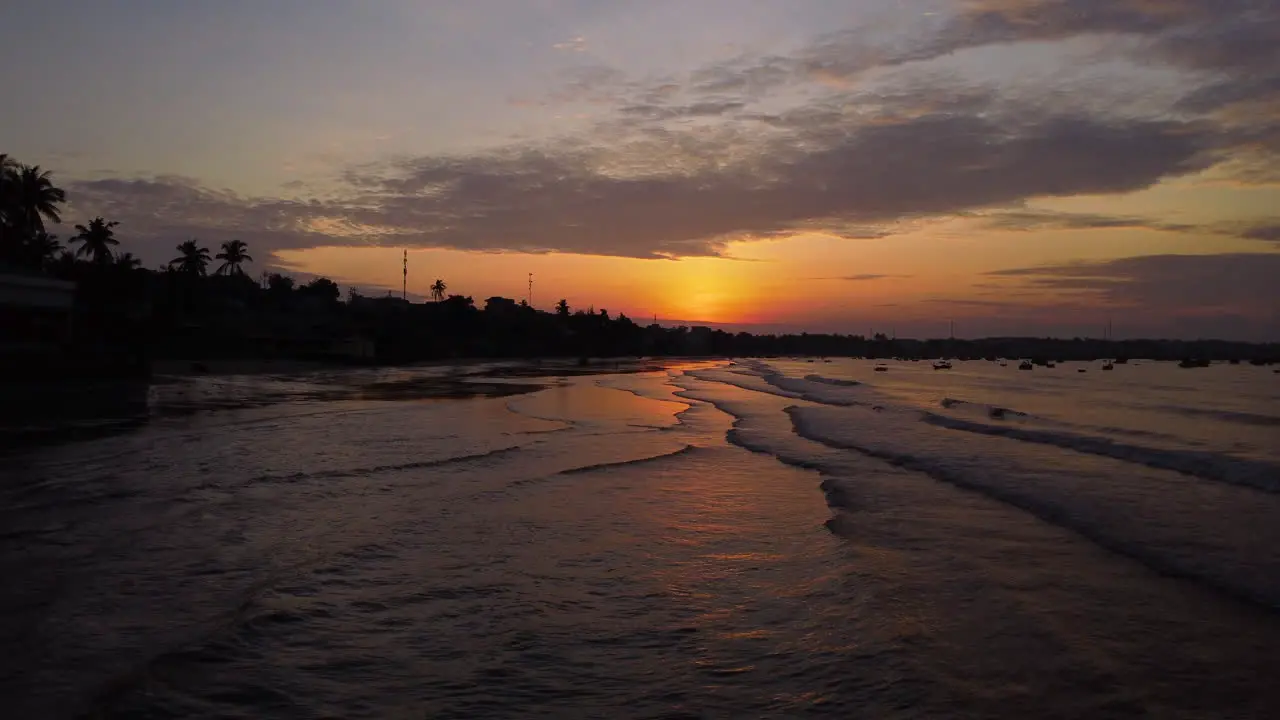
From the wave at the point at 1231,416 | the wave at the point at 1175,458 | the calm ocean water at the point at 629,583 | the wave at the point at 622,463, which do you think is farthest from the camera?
the wave at the point at 1231,416

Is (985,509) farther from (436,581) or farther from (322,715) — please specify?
(322,715)

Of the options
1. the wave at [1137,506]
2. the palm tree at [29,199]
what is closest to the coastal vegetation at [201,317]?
the palm tree at [29,199]

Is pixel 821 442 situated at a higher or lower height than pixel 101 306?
lower

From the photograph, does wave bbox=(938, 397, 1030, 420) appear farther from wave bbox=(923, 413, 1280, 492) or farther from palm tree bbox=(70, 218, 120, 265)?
palm tree bbox=(70, 218, 120, 265)

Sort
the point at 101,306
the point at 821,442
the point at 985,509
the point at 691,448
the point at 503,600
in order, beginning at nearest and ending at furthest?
the point at 503,600 < the point at 985,509 < the point at 691,448 < the point at 821,442 < the point at 101,306

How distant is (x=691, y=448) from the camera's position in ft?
70.2

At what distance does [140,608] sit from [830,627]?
6423 mm

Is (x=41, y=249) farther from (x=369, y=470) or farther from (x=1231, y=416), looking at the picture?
(x=1231, y=416)

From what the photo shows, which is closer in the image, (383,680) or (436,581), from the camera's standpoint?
→ (383,680)

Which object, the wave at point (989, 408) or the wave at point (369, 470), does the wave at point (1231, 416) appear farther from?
the wave at point (369, 470)

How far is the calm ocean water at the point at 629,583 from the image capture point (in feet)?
19.2

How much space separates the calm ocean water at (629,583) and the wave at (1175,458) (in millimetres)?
126

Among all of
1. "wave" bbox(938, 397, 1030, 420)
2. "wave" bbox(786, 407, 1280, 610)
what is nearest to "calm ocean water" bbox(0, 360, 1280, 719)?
"wave" bbox(786, 407, 1280, 610)

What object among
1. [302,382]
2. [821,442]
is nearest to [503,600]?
[821,442]
